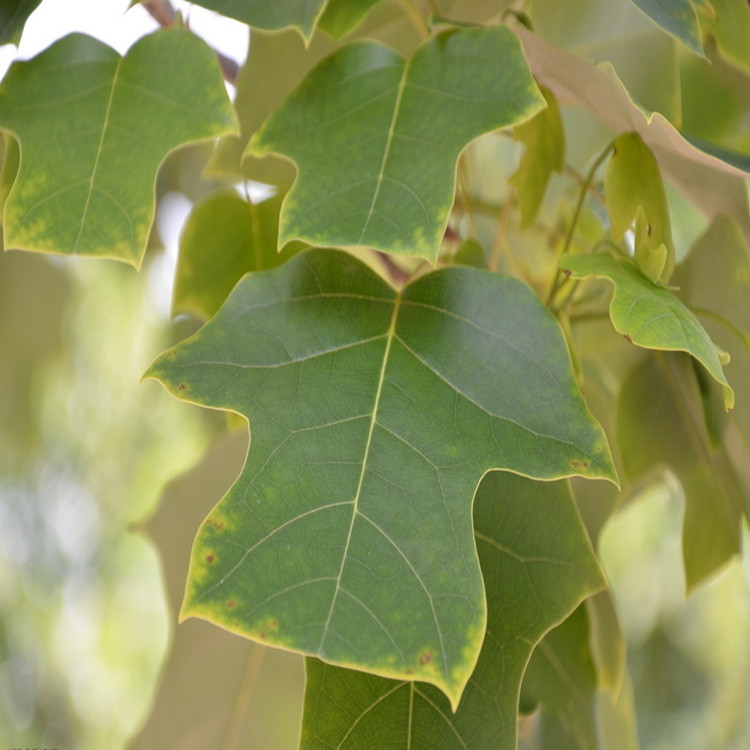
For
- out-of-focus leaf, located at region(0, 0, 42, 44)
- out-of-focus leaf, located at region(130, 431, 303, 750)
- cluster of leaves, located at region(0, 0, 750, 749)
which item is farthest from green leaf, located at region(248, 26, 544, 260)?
out-of-focus leaf, located at region(130, 431, 303, 750)

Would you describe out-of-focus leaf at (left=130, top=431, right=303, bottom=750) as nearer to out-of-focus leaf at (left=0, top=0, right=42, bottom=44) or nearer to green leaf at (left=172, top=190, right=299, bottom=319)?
green leaf at (left=172, top=190, right=299, bottom=319)

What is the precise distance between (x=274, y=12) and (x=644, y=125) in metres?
0.17

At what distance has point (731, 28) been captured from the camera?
1.45 feet

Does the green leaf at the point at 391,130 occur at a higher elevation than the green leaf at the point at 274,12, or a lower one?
lower

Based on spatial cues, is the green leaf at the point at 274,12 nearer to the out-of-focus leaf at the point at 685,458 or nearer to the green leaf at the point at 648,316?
the green leaf at the point at 648,316

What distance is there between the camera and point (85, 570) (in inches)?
113

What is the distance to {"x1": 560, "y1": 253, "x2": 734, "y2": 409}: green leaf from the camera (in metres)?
0.32

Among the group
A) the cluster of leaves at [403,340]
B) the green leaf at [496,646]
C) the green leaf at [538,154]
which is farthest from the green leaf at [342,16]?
the green leaf at [496,646]

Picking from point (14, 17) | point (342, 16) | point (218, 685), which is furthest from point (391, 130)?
point (218, 685)

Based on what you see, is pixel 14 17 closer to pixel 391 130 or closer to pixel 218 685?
pixel 391 130

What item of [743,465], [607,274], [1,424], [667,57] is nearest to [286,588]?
[607,274]

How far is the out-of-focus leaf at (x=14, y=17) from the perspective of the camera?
40 centimetres

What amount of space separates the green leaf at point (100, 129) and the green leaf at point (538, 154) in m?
0.17

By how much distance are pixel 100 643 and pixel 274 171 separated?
2.65 meters
